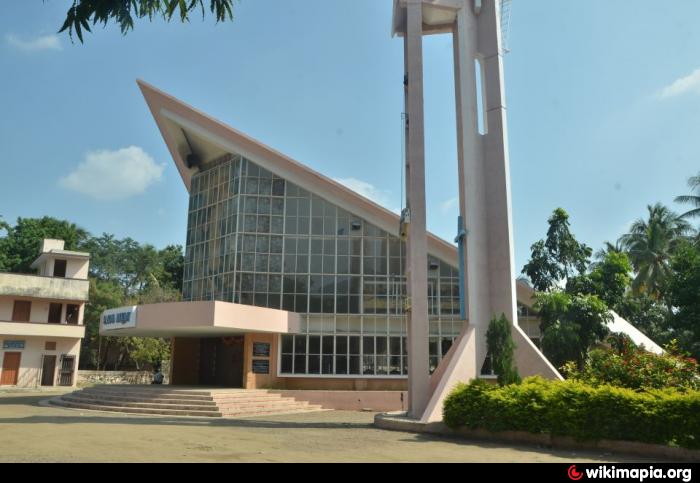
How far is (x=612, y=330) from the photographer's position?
21203 millimetres

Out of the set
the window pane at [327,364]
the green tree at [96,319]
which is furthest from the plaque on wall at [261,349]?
the green tree at [96,319]

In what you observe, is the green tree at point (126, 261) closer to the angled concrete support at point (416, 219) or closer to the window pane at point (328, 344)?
the window pane at point (328, 344)

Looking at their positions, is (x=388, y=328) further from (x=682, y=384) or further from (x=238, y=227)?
(x=682, y=384)

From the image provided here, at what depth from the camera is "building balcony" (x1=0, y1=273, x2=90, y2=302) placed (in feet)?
101

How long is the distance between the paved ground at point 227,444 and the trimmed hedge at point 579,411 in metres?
0.55

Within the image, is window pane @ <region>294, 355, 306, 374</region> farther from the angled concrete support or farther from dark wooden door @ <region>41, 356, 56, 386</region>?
dark wooden door @ <region>41, 356, 56, 386</region>

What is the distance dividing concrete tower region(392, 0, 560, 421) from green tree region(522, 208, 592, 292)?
8143mm

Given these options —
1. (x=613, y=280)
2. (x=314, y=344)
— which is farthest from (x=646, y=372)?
(x=314, y=344)

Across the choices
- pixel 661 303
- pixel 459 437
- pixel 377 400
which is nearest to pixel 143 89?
pixel 377 400

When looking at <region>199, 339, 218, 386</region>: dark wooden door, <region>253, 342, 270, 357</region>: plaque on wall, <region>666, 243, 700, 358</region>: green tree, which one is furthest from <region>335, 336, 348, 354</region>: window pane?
<region>666, 243, 700, 358</region>: green tree

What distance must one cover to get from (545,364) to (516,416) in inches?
152

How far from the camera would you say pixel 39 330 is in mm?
30906

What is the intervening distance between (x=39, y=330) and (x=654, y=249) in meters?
34.8
